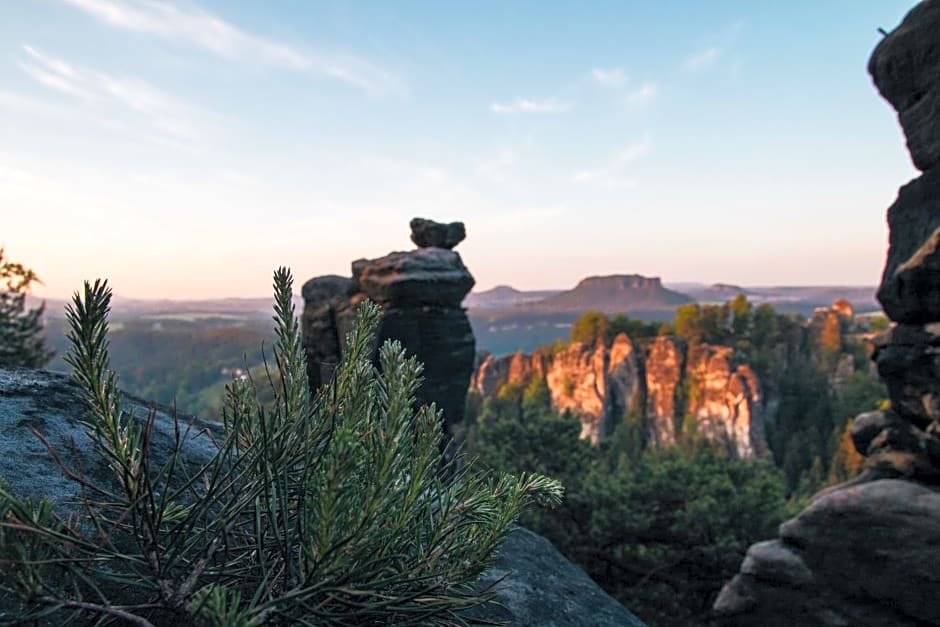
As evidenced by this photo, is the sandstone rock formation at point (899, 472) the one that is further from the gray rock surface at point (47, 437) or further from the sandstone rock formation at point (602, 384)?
the sandstone rock formation at point (602, 384)

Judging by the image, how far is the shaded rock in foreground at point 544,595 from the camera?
338cm

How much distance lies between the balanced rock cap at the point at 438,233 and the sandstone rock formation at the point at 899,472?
497 inches

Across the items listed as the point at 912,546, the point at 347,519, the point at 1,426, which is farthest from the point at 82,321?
the point at 912,546

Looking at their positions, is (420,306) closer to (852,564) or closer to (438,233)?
(438,233)

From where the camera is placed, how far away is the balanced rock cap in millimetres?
19422

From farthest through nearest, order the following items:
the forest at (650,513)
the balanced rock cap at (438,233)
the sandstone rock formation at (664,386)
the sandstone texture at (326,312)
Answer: the sandstone rock formation at (664,386) → the balanced rock cap at (438,233) → the sandstone texture at (326,312) → the forest at (650,513)

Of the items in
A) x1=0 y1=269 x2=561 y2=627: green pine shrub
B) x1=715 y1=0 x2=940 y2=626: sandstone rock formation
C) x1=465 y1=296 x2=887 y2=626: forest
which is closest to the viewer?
x1=0 y1=269 x2=561 y2=627: green pine shrub

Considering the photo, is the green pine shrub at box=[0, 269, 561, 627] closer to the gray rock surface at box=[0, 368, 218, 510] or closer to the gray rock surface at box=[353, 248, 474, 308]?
the gray rock surface at box=[0, 368, 218, 510]

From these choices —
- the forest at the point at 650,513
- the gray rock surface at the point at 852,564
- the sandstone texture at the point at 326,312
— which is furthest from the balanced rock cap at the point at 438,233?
the gray rock surface at the point at 852,564

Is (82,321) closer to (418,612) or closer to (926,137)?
(418,612)

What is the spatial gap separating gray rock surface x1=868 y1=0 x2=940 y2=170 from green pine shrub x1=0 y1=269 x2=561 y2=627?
32.1 feet

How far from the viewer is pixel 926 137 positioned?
8523 mm

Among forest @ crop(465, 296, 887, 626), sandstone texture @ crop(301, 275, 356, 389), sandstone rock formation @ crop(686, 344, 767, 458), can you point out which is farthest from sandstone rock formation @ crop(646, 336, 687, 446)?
sandstone texture @ crop(301, 275, 356, 389)

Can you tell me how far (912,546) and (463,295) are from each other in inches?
519
